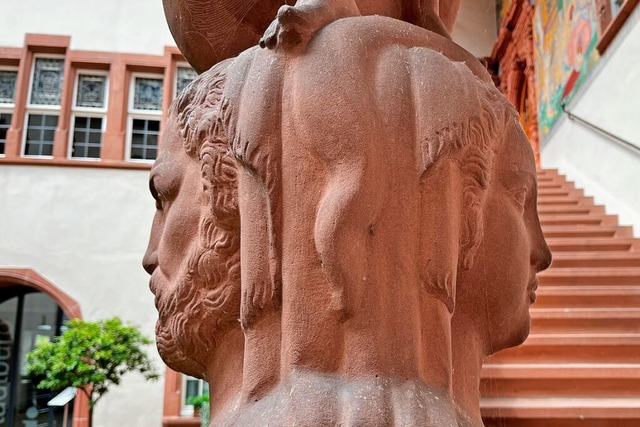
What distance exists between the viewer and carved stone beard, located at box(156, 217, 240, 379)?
1062 mm

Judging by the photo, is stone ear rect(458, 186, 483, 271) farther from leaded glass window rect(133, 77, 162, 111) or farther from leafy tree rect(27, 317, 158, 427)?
leaded glass window rect(133, 77, 162, 111)

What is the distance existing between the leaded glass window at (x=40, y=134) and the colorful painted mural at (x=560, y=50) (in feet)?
23.5

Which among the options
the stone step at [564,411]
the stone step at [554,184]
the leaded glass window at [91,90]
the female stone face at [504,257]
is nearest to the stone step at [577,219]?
the stone step at [554,184]

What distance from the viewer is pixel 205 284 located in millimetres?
1081

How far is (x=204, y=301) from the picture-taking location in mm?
1084

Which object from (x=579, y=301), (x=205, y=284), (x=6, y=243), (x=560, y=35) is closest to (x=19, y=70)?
(x=6, y=243)

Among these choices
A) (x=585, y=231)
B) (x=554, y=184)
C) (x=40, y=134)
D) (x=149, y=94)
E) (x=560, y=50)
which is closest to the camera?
(x=585, y=231)

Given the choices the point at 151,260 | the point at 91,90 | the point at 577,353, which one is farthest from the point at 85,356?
the point at 151,260

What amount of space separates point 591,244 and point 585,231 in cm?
35

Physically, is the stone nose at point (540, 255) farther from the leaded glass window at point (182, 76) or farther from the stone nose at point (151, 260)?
the leaded glass window at point (182, 76)

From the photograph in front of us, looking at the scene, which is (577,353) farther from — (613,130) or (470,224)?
(613,130)

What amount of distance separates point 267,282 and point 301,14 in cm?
40

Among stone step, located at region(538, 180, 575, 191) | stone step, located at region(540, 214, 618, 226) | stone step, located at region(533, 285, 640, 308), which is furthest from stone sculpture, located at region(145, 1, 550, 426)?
stone step, located at region(538, 180, 575, 191)

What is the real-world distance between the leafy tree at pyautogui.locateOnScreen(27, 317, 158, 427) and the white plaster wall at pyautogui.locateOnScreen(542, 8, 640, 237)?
4.68m
